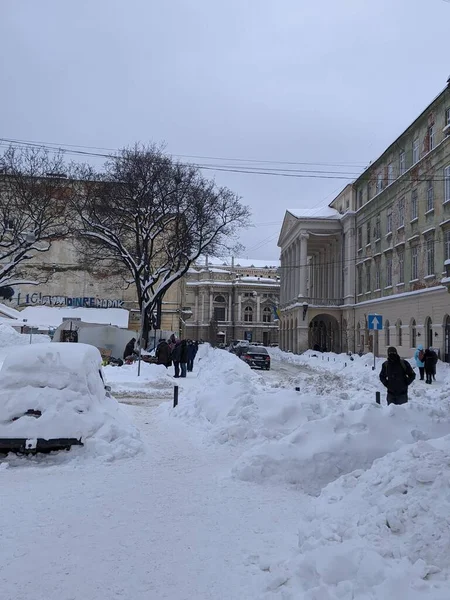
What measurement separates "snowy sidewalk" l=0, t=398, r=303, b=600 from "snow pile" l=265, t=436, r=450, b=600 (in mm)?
388

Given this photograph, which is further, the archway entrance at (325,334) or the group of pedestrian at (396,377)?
the archway entrance at (325,334)

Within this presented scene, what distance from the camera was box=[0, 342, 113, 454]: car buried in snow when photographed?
794 centimetres

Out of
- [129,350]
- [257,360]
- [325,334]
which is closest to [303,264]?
[325,334]

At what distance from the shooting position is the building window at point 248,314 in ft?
365

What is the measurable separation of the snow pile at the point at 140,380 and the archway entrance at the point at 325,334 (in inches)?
1434

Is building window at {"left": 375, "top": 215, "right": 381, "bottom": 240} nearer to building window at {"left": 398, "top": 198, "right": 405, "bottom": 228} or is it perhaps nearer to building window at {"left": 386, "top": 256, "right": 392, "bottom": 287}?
building window at {"left": 386, "top": 256, "right": 392, "bottom": 287}

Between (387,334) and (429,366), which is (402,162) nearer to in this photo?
(387,334)

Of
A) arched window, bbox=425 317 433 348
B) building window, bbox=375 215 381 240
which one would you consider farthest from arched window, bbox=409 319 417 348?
building window, bbox=375 215 381 240

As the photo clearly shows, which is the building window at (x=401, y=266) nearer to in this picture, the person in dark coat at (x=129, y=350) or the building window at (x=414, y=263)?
the building window at (x=414, y=263)

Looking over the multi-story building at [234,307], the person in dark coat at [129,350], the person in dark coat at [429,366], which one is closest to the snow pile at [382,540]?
the person in dark coat at [429,366]

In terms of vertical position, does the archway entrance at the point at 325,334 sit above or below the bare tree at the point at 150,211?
below

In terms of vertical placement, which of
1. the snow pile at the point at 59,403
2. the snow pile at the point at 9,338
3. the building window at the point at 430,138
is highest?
the building window at the point at 430,138

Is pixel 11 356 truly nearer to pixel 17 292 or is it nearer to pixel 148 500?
pixel 148 500

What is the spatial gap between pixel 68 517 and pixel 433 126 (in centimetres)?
3669
